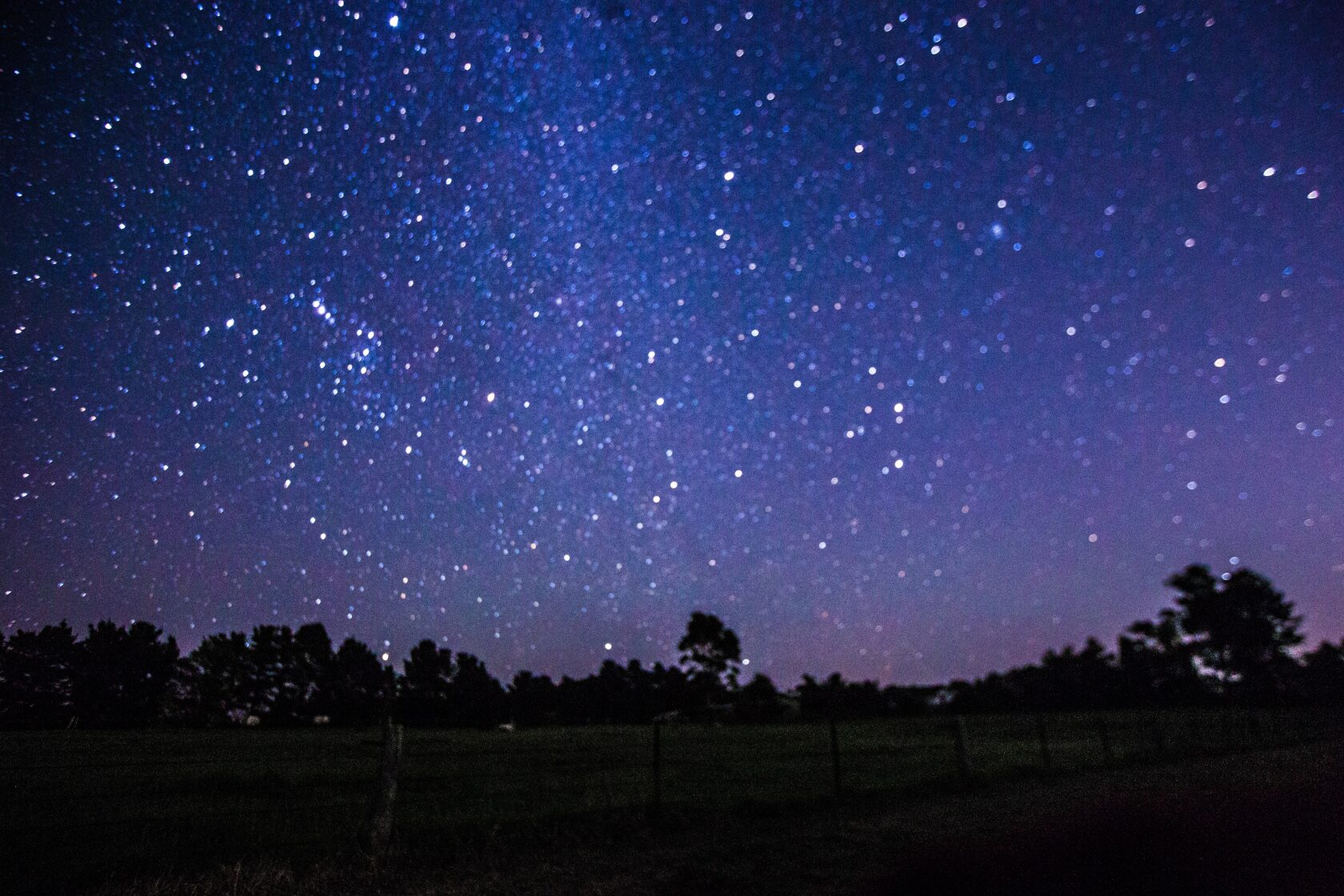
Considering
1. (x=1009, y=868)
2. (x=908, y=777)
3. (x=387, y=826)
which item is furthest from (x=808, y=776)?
(x=387, y=826)

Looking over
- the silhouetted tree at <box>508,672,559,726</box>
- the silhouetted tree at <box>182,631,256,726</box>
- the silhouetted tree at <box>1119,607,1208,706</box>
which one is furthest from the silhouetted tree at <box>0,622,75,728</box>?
the silhouetted tree at <box>1119,607,1208,706</box>

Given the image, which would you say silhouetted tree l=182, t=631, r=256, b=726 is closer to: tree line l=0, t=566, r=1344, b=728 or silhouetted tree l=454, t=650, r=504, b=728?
tree line l=0, t=566, r=1344, b=728

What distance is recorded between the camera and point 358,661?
68125 millimetres

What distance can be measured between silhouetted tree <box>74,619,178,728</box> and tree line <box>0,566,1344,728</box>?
22.4 m

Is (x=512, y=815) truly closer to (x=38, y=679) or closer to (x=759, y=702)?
(x=38, y=679)

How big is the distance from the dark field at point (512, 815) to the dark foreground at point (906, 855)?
0.05 m

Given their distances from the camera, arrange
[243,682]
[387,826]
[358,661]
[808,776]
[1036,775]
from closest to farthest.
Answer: [387,826], [1036,775], [808,776], [243,682], [358,661]

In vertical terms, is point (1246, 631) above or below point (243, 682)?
above

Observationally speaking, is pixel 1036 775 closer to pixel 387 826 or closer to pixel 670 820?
pixel 670 820

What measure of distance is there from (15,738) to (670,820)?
8246mm

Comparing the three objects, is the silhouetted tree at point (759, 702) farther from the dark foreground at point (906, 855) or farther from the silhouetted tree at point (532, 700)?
the dark foreground at point (906, 855)

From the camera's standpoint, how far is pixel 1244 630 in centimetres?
7706

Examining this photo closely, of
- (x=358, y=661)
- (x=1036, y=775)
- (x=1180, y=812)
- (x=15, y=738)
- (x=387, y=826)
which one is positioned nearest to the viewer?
(x=387, y=826)

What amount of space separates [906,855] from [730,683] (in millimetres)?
68128
